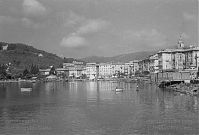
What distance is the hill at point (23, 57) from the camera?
534 ft

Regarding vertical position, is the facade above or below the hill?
below

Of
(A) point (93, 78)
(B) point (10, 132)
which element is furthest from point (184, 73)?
(A) point (93, 78)

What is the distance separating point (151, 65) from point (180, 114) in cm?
8136

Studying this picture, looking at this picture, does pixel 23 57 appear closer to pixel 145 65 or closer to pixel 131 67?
pixel 131 67

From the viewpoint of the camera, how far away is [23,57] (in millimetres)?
172375

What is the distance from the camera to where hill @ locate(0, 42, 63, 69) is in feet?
534

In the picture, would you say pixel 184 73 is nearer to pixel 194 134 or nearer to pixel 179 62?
pixel 179 62

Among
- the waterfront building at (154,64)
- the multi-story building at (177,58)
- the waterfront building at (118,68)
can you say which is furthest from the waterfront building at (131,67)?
the multi-story building at (177,58)

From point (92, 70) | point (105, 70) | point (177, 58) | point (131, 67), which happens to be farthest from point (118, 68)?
point (177, 58)

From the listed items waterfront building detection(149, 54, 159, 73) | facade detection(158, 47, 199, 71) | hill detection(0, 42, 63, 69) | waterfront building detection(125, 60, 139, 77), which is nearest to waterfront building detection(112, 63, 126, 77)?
waterfront building detection(125, 60, 139, 77)

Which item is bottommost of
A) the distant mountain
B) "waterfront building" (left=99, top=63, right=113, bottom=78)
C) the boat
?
the boat

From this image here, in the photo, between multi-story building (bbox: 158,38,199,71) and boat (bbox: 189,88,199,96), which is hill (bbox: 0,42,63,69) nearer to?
multi-story building (bbox: 158,38,199,71)

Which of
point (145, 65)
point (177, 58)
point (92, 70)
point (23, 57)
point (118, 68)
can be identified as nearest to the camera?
point (177, 58)

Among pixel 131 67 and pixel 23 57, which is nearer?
pixel 131 67
